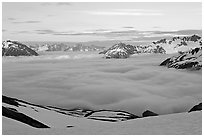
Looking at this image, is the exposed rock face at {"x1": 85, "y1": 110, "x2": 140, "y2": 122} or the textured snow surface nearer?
the textured snow surface

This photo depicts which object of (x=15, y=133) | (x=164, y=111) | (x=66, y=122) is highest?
(x=15, y=133)

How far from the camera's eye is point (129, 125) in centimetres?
2520

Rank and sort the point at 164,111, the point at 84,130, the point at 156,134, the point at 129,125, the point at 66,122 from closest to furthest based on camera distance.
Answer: the point at 156,134 < the point at 84,130 < the point at 129,125 < the point at 66,122 < the point at 164,111

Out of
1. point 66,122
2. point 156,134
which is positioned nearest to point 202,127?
point 156,134

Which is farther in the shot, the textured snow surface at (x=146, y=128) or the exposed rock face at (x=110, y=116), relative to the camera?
the exposed rock face at (x=110, y=116)

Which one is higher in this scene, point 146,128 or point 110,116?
point 146,128

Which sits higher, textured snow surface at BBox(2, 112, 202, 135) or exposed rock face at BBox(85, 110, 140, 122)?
textured snow surface at BBox(2, 112, 202, 135)

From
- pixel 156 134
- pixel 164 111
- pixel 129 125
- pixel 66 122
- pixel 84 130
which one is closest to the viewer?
pixel 156 134

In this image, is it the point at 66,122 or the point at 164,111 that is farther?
the point at 164,111

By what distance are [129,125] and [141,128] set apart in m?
1.71

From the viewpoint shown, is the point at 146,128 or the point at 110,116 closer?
the point at 146,128

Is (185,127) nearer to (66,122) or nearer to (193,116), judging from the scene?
(193,116)

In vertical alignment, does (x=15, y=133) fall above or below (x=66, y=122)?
above

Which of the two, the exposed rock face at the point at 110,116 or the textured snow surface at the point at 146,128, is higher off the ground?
the textured snow surface at the point at 146,128
